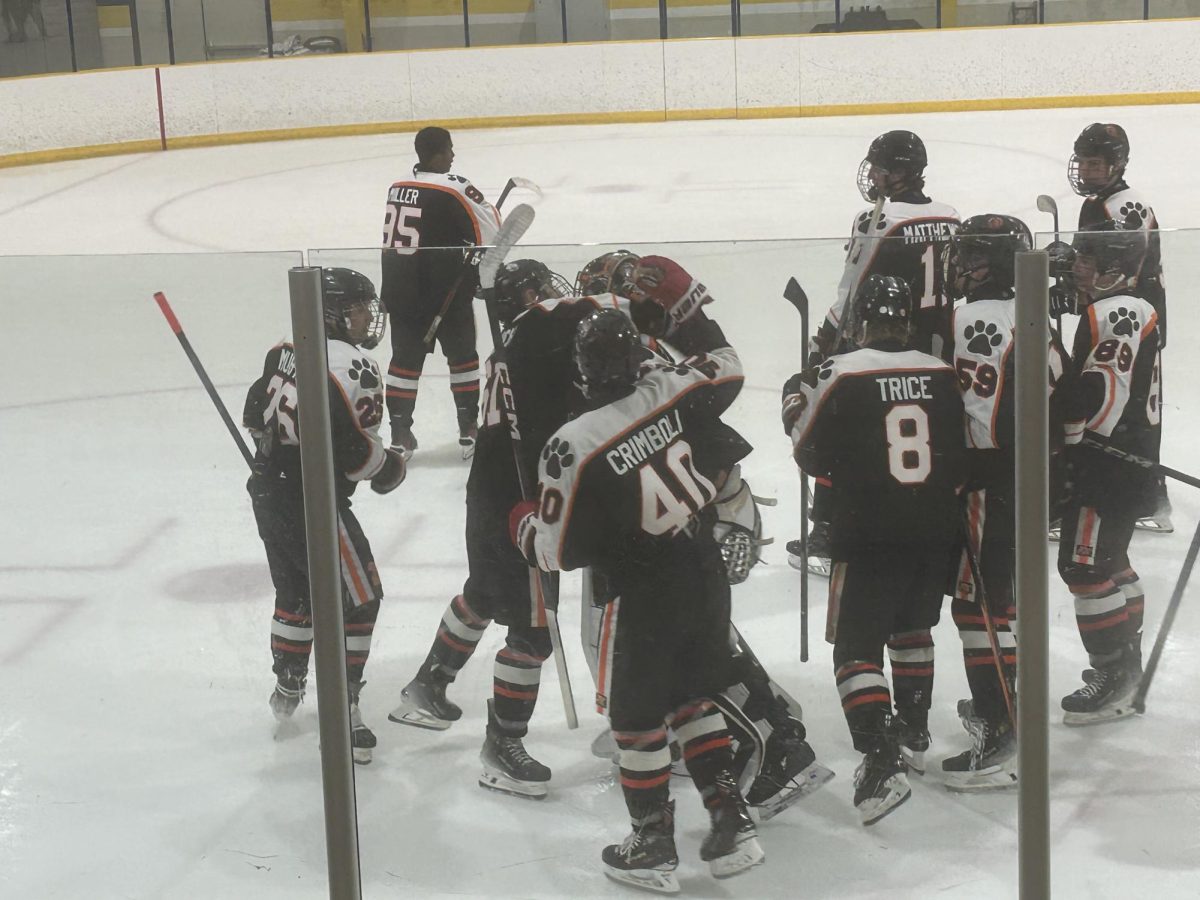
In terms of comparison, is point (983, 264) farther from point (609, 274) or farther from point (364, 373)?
point (364, 373)

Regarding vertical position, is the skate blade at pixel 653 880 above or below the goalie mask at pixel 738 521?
below

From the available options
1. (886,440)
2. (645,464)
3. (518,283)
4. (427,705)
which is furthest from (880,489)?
(427,705)

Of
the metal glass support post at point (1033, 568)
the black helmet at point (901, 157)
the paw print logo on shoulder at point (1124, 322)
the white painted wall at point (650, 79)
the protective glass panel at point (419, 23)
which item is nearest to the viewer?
the metal glass support post at point (1033, 568)

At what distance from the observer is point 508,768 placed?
6.23 ft

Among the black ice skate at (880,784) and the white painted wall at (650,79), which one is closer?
the black ice skate at (880,784)

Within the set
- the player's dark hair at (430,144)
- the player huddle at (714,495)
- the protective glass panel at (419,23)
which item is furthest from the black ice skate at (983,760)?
the protective glass panel at (419,23)

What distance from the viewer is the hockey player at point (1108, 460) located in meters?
1.75

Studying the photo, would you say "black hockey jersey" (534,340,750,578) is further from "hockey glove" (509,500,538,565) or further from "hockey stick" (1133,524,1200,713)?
"hockey stick" (1133,524,1200,713)

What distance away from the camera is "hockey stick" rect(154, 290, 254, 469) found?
1862 mm

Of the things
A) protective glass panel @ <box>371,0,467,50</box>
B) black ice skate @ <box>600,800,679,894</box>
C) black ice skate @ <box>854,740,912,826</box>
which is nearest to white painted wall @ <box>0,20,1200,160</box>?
protective glass panel @ <box>371,0,467,50</box>

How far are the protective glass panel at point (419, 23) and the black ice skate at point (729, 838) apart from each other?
12144 mm

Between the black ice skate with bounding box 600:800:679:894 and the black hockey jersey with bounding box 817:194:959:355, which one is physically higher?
the black hockey jersey with bounding box 817:194:959:355

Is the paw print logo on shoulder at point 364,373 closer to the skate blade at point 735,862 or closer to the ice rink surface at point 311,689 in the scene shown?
the ice rink surface at point 311,689

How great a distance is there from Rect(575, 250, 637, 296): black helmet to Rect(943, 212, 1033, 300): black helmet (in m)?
0.37
